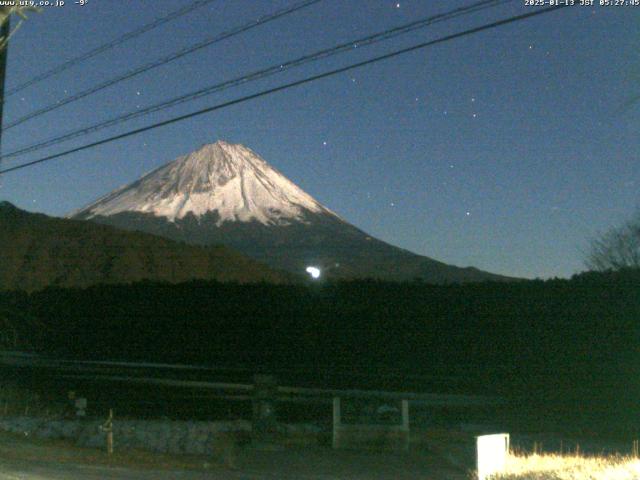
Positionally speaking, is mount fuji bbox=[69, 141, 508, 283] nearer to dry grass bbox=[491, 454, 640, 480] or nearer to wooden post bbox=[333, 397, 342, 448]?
wooden post bbox=[333, 397, 342, 448]

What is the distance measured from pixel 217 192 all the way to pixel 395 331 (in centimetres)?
9482

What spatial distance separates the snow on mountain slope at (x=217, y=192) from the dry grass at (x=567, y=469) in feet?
325

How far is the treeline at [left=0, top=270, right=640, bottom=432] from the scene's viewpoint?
1035 inches

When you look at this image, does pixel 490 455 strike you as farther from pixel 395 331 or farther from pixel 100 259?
pixel 100 259

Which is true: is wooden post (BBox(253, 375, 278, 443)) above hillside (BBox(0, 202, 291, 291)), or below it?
below

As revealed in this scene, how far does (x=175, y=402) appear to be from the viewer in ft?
81.4

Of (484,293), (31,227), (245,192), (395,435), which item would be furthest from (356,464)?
(245,192)

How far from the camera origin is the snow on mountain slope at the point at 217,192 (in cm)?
11362

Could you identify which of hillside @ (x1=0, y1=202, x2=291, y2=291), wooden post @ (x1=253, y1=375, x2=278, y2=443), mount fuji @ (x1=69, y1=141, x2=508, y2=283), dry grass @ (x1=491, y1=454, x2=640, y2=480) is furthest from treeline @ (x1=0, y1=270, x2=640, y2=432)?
mount fuji @ (x1=69, y1=141, x2=508, y2=283)

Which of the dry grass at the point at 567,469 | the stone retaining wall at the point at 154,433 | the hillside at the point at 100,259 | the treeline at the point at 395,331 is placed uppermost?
the hillside at the point at 100,259


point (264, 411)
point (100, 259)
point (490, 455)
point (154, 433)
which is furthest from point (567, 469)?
point (100, 259)

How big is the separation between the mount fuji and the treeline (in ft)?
160

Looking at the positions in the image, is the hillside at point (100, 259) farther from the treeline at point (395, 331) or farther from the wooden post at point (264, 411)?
the wooden post at point (264, 411)

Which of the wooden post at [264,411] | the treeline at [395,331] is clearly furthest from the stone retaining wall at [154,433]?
the treeline at [395,331]
